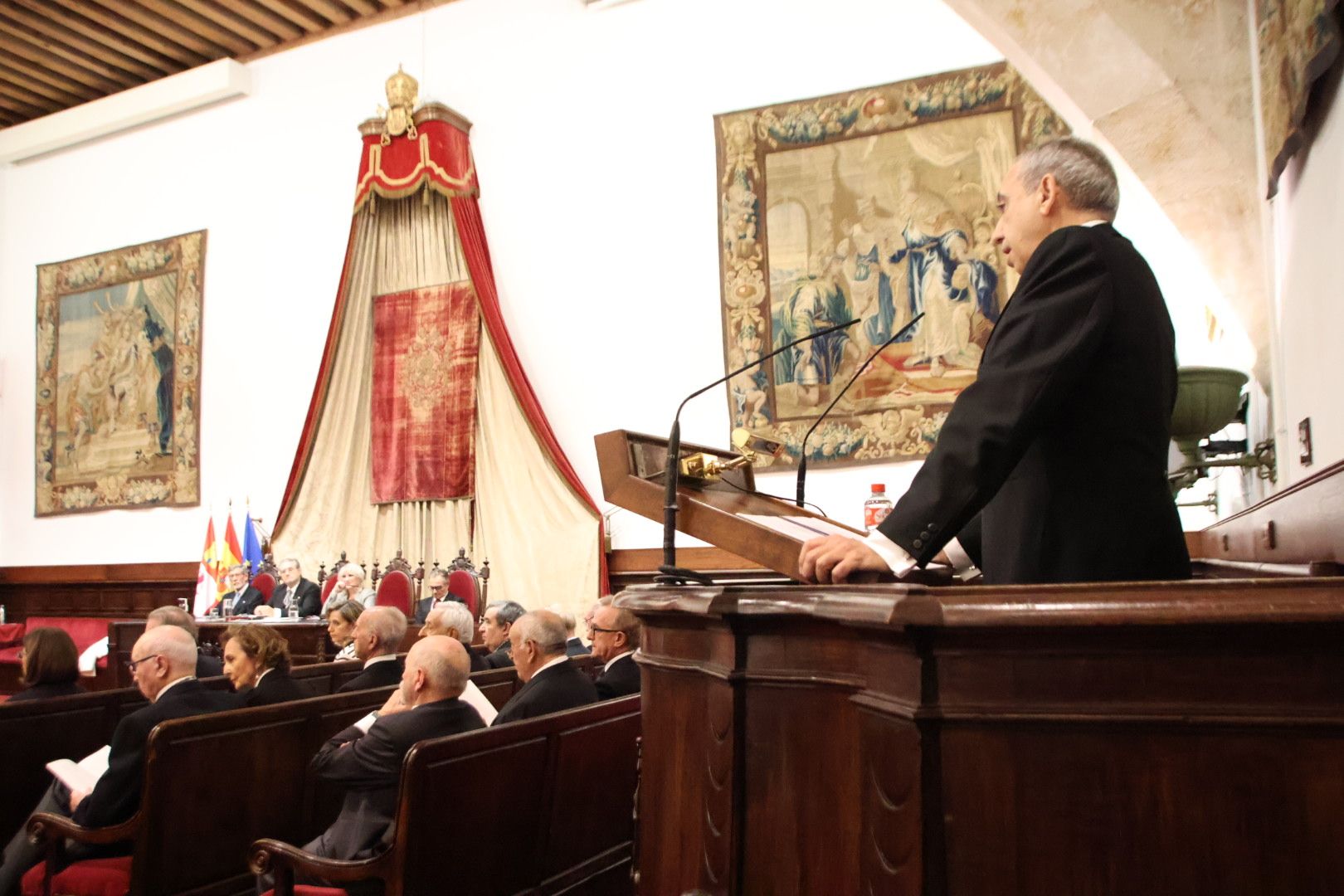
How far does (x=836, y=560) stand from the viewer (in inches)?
56.0

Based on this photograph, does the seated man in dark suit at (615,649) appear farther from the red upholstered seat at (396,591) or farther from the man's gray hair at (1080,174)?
the red upholstered seat at (396,591)

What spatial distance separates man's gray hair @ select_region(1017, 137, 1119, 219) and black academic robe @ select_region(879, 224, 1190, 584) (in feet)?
0.62

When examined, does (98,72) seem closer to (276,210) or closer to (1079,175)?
(276,210)

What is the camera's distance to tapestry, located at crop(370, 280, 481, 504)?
9.57m

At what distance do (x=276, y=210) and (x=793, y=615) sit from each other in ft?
35.7

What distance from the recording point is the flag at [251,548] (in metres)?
10.2

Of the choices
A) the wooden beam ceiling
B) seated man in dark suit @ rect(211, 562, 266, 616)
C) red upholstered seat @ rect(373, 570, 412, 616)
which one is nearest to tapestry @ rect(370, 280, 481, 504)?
red upholstered seat @ rect(373, 570, 412, 616)

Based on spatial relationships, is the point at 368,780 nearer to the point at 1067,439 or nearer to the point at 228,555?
the point at 1067,439

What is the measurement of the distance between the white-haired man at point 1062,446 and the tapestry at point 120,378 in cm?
1102

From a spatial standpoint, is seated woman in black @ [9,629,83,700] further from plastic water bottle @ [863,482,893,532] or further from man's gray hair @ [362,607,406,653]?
plastic water bottle @ [863,482,893,532]

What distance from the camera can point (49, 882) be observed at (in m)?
3.53

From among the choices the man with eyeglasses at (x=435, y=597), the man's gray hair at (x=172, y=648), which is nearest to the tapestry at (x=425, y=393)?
the man with eyeglasses at (x=435, y=597)

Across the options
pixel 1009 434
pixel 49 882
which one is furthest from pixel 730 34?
pixel 1009 434

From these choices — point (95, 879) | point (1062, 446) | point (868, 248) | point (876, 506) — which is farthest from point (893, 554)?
point (868, 248)
